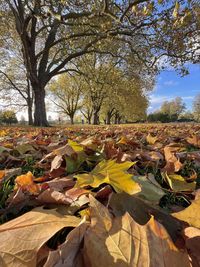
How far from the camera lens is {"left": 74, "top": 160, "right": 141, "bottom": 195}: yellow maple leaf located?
2.93ft

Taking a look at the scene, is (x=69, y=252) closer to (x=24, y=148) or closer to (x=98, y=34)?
(x=24, y=148)

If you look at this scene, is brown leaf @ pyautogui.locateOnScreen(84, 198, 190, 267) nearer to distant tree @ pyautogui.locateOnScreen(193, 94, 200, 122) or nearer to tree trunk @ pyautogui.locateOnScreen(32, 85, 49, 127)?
tree trunk @ pyautogui.locateOnScreen(32, 85, 49, 127)

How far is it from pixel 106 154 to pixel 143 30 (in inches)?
446

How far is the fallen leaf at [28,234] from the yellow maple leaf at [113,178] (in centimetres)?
22

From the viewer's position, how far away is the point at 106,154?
5.33 feet

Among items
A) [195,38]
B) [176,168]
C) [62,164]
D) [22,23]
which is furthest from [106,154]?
[22,23]

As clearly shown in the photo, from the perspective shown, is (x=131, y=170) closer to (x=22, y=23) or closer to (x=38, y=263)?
(x=38, y=263)

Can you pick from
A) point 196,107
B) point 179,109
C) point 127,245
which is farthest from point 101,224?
point 179,109

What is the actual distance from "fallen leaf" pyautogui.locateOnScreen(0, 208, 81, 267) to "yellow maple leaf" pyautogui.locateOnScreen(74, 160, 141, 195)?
22cm

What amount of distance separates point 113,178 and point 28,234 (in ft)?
1.33

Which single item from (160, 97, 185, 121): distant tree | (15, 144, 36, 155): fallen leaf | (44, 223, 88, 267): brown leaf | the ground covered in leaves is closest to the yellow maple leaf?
the ground covered in leaves

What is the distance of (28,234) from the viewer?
0.65 meters

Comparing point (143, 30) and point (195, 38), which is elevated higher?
point (143, 30)

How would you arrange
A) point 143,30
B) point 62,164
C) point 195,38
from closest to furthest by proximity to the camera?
point 62,164 → point 195,38 → point 143,30
